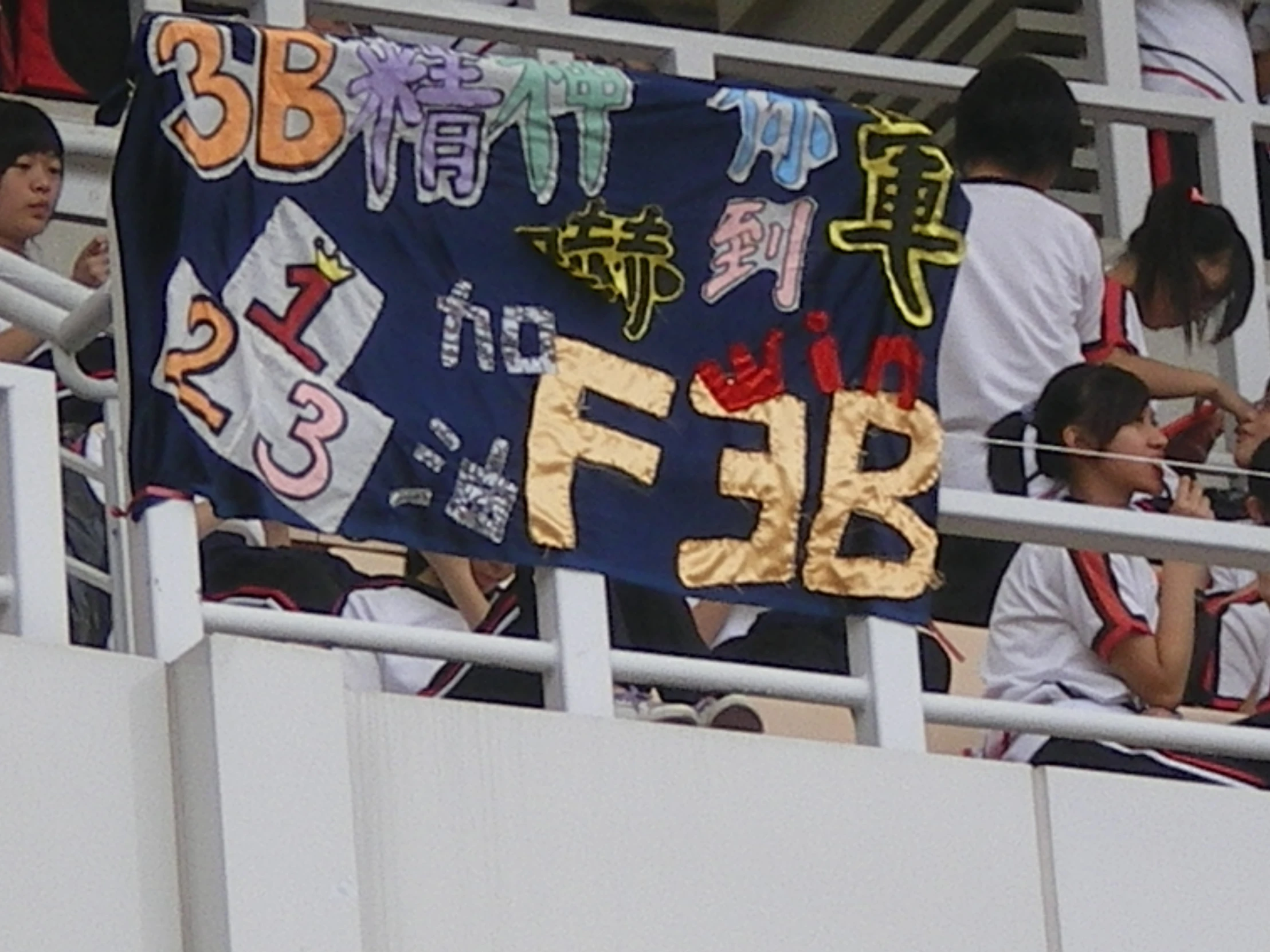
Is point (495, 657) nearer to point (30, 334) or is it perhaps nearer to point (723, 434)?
point (723, 434)

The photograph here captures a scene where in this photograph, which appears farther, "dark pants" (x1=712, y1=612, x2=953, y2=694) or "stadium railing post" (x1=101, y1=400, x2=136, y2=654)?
"dark pants" (x1=712, y1=612, x2=953, y2=694)

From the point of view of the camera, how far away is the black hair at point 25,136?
22.2 feet

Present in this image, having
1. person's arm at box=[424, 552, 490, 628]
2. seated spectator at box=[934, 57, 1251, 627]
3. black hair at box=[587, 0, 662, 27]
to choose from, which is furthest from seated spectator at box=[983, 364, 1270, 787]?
black hair at box=[587, 0, 662, 27]

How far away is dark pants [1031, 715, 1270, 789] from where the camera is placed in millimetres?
5926

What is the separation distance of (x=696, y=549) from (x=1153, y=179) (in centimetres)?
409

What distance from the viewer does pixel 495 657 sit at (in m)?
5.25

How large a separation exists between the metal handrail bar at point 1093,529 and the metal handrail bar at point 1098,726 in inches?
8.6

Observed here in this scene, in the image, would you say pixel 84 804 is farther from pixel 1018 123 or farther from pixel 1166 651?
pixel 1018 123

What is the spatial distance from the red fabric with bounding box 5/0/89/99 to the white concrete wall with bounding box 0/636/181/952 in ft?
11.3

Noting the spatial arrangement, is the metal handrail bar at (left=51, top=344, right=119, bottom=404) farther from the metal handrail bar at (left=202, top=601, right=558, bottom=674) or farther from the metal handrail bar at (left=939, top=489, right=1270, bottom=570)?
the metal handrail bar at (left=939, top=489, right=1270, bottom=570)

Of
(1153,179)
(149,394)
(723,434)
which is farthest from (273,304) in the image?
(1153,179)

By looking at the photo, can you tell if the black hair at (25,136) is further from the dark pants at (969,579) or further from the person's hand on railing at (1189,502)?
the person's hand on railing at (1189,502)

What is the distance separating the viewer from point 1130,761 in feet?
19.5

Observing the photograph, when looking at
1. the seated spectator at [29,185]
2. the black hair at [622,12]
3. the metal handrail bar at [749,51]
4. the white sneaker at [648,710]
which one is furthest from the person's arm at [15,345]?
the black hair at [622,12]
